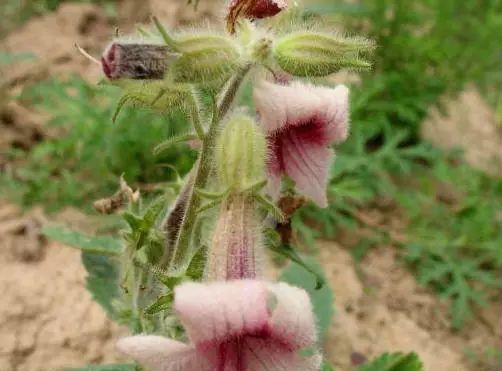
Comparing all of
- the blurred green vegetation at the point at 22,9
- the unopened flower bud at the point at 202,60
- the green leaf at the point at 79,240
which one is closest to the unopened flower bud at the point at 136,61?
the unopened flower bud at the point at 202,60

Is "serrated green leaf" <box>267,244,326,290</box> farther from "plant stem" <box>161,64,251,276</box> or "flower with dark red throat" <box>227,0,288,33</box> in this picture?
"flower with dark red throat" <box>227,0,288,33</box>

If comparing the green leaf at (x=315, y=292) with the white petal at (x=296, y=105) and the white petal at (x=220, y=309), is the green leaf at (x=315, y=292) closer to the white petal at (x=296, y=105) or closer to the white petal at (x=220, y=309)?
the white petal at (x=296, y=105)

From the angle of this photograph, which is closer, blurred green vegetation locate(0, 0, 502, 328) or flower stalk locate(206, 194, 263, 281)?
flower stalk locate(206, 194, 263, 281)

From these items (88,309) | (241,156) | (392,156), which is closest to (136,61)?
(241,156)

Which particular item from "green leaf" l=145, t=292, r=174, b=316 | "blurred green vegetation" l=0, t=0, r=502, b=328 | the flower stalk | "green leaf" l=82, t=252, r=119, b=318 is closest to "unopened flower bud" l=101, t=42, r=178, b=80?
the flower stalk

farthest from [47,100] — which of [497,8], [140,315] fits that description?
[497,8]

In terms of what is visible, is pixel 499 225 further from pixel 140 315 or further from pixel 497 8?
pixel 140 315

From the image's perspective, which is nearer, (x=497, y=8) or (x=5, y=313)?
(x=5, y=313)
